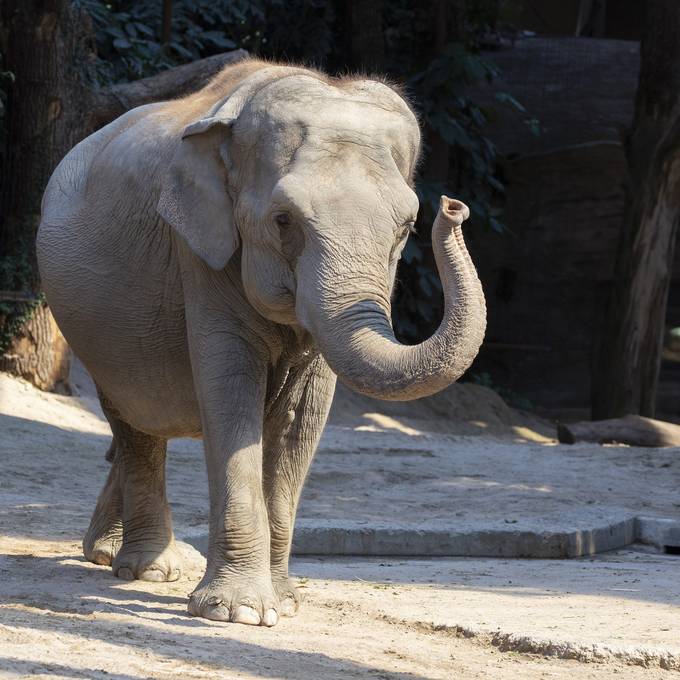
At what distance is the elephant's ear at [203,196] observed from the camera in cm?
516

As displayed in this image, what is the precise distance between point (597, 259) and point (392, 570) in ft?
46.4

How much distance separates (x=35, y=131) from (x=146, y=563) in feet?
25.2

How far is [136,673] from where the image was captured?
4031mm

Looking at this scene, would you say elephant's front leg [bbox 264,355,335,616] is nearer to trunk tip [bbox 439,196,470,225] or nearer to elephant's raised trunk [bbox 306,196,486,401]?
elephant's raised trunk [bbox 306,196,486,401]

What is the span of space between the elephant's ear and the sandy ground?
1334 mm

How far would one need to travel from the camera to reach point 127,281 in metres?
5.82

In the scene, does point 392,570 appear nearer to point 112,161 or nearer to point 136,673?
point 112,161

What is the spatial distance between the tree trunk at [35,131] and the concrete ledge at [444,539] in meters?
5.84

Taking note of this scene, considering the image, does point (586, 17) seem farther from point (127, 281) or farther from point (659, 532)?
point (127, 281)

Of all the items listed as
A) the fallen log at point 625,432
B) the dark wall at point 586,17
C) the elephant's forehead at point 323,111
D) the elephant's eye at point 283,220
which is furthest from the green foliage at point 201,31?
the elephant's eye at point 283,220

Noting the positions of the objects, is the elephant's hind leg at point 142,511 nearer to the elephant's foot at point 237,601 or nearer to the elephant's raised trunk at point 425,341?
the elephant's foot at point 237,601

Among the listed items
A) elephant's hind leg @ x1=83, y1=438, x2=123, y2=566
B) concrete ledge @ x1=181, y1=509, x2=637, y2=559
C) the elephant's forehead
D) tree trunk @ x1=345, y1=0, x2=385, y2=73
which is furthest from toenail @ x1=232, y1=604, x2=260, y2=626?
tree trunk @ x1=345, y1=0, x2=385, y2=73

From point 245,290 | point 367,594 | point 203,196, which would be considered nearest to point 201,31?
point 367,594

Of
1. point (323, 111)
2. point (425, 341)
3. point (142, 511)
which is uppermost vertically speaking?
point (323, 111)
